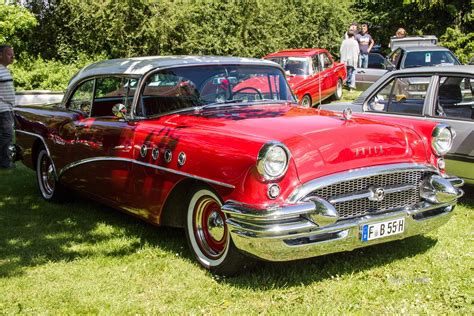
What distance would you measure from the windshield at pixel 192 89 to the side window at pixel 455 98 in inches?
83.4

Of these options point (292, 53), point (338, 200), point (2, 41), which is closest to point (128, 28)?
point (2, 41)

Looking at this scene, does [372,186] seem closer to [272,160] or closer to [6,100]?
[272,160]

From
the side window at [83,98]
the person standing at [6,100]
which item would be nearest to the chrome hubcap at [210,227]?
the side window at [83,98]

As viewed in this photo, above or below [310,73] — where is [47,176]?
below

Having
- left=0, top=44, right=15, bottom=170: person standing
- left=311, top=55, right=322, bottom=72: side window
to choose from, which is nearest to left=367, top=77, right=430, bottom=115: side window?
left=0, top=44, right=15, bottom=170: person standing

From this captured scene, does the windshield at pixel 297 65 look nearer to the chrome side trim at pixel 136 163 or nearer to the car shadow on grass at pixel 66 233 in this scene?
the car shadow on grass at pixel 66 233

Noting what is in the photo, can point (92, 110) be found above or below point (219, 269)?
above

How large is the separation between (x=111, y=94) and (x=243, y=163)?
2.43 m

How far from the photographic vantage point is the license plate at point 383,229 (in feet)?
13.0

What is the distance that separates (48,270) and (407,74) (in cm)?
430

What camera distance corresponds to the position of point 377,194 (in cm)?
404

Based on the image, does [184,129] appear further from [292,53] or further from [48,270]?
[292,53]

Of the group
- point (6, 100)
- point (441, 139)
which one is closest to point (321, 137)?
point (441, 139)

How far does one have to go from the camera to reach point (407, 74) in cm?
648
